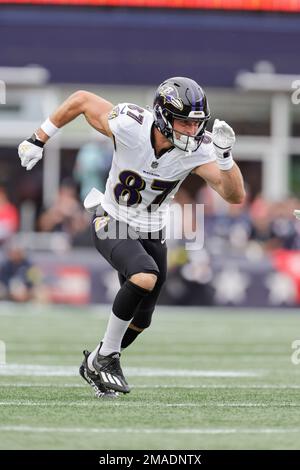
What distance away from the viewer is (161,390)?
6312mm

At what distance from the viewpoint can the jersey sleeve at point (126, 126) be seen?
609 centimetres

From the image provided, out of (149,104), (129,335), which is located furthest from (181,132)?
(149,104)

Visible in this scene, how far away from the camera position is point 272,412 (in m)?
5.36

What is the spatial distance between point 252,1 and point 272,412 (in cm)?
1221

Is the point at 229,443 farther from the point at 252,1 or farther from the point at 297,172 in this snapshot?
the point at 297,172

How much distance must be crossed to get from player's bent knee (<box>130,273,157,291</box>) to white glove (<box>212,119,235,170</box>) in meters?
0.64

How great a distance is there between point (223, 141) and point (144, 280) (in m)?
0.77

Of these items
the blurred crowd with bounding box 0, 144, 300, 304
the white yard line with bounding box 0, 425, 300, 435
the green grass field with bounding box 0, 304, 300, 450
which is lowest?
the white yard line with bounding box 0, 425, 300, 435

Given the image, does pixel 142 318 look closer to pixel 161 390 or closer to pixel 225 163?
pixel 161 390

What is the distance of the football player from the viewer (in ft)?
19.3

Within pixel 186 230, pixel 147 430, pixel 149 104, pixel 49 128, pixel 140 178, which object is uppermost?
pixel 149 104

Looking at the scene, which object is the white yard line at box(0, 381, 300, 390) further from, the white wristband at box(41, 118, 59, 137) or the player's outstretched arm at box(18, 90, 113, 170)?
the white wristband at box(41, 118, 59, 137)

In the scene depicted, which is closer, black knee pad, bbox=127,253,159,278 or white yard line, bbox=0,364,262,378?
black knee pad, bbox=127,253,159,278

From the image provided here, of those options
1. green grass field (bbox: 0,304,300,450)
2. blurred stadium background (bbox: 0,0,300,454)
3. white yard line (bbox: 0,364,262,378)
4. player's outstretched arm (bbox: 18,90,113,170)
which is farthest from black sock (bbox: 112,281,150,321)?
blurred stadium background (bbox: 0,0,300,454)
